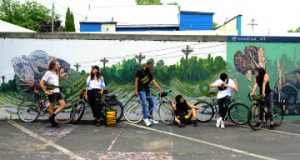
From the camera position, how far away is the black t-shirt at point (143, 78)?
1063 centimetres

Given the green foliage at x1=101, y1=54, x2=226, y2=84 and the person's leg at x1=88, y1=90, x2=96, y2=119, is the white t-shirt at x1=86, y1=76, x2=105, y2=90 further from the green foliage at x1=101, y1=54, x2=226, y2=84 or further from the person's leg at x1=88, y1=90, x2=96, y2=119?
the green foliage at x1=101, y1=54, x2=226, y2=84

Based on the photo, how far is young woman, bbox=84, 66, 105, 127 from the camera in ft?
34.2

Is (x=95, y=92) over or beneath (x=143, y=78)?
beneath

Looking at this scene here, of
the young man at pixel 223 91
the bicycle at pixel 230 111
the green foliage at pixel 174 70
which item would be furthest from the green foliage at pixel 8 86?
the young man at pixel 223 91

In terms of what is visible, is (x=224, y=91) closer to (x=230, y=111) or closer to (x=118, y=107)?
(x=230, y=111)

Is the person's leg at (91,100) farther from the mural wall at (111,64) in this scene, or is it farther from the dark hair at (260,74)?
the dark hair at (260,74)

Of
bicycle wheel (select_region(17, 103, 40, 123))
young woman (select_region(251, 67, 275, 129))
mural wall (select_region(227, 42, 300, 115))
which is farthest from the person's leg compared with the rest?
young woman (select_region(251, 67, 275, 129))

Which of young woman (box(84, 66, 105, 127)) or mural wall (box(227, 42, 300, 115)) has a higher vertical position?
mural wall (box(227, 42, 300, 115))

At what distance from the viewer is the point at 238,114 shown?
1081cm

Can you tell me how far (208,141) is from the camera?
8531 millimetres

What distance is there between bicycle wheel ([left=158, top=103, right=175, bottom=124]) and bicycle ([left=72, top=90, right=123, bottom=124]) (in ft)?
3.72

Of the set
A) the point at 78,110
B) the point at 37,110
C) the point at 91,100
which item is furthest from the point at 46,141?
the point at 37,110

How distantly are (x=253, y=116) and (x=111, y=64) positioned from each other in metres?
4.26

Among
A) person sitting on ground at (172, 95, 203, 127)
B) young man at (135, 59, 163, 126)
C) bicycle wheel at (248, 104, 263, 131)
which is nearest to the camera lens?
bicycle wheel at (248, 104, 263, 131)
